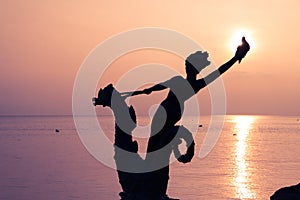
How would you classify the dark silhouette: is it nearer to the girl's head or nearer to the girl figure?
the girl figure

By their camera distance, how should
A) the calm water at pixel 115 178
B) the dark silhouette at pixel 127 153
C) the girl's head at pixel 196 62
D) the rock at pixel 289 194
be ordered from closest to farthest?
the girl's head at pixel 196 62 < the dark silhouette at pixel 127 153 < the rock at pixel 289 194 < the calm water at pixel 115 178

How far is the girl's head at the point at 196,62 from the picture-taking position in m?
10.4

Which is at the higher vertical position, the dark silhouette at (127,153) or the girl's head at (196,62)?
the girl's head at (196,62)

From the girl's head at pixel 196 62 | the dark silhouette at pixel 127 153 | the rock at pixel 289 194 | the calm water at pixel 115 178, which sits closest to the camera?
the girl's head at pixel 196 62

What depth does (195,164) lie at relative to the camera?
94500 mm

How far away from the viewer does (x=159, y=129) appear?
10.6 meters

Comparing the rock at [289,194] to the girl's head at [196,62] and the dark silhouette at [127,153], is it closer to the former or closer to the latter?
the dark silhouette at [127,153]

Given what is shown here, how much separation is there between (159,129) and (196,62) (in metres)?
1.47

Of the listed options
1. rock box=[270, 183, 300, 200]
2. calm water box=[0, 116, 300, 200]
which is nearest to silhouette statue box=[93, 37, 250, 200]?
rock box=[270, 183, 300, 200]

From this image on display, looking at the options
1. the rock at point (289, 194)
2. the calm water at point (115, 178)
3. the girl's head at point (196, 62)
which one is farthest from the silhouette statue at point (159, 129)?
the calm water at point (115, 178)

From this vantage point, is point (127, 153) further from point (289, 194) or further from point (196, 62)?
point (289, 194)

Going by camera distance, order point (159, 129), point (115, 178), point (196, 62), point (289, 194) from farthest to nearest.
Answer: point (115, 178) → point (289, 194) → point (159, 129) → point (196, 62)

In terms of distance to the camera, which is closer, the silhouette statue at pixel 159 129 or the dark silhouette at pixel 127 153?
the silhouette statue at pixel 159 129

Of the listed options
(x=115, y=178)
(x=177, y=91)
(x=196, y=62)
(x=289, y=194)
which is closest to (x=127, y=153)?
(x=177, y=91)
